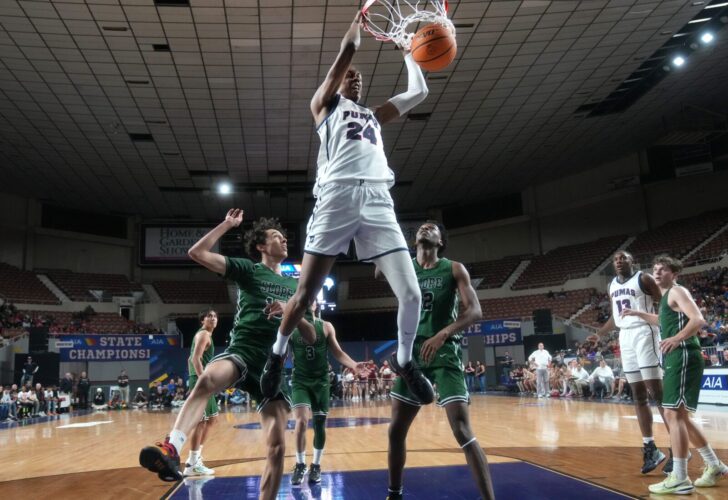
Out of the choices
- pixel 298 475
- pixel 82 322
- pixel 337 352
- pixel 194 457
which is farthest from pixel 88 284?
pixel 298 475

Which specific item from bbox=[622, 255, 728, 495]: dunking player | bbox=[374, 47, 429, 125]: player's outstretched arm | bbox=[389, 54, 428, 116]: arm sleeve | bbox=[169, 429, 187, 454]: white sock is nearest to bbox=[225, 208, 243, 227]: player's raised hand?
bbox=[374, 47, 429, 125]: player's outstretched arm

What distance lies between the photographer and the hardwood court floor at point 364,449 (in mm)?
5855

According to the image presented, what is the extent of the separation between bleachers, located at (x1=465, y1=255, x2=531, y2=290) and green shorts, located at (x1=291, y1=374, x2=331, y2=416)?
24416mm

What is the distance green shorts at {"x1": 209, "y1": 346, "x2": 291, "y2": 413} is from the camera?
12.3 ft

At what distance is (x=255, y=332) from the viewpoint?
12.9 feet

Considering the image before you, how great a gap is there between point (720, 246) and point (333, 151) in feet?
75.6

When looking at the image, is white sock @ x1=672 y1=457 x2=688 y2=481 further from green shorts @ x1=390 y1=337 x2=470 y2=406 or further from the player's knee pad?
the player's knee pad

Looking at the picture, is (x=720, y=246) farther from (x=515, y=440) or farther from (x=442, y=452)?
(x=442, y=452)

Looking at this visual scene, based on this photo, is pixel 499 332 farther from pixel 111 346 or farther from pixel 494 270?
pixel 111 346

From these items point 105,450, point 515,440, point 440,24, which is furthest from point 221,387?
point 105,450

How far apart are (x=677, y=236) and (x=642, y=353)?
21.4 metres

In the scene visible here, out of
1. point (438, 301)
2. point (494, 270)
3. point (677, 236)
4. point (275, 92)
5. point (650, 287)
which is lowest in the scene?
point (438, 301)

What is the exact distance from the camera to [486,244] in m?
32.6

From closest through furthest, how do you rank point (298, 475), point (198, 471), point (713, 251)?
point (298, 475), point (198, 471), point (713, 251)
